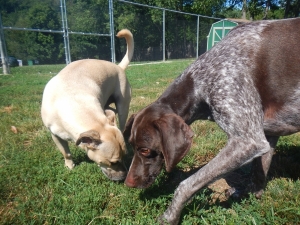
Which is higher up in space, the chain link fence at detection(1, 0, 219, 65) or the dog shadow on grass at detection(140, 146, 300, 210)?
the chain link fence at detection(1, 0, 219, 65)

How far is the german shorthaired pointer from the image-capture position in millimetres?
2635

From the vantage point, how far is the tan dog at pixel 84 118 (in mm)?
3357

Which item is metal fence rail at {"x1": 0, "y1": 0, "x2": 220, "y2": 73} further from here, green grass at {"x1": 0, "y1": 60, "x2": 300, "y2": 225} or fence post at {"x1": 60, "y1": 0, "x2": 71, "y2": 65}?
green grass at {"x1": 0, "y1": 60, "x2": 300, "y2": 225}

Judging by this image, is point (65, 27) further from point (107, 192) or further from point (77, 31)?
point (107, 192)

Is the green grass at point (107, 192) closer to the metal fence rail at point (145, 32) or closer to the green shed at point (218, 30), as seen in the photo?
the metal fence rail at point (145, 32)

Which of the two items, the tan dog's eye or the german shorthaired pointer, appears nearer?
the german shorthaired pointer

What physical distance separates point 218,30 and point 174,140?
95.5 ft

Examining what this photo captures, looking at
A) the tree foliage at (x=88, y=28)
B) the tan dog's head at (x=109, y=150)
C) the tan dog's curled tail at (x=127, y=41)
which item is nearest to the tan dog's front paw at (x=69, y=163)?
the tan dog's head at (x=109, y=150)

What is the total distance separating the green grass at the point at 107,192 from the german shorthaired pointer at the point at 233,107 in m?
0.25

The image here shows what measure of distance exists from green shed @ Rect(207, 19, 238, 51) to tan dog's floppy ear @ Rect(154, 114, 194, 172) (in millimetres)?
27641

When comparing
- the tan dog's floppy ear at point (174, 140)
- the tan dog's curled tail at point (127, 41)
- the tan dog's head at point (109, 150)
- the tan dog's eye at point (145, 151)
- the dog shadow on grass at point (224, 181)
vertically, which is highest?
the tan dog's curled tail at point (127, 41)

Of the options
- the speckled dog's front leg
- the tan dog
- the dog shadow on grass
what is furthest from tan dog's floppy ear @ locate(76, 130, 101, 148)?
the speckled dog's front leg

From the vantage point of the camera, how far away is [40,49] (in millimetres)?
15500

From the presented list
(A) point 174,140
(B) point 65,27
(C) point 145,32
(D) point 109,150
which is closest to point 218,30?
(C) point 145,32
